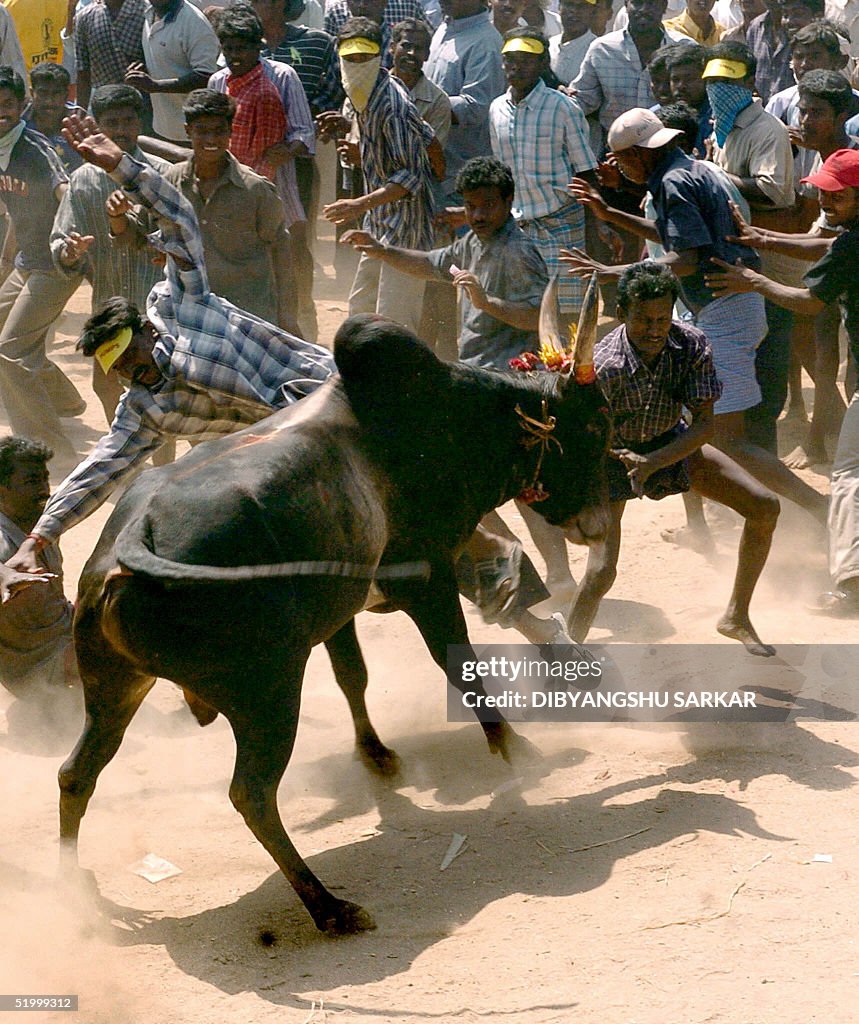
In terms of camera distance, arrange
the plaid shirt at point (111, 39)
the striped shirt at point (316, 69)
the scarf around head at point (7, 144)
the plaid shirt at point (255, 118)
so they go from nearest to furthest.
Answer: the scarf around head at point (7, 144), the plaid shirt at point (255, 118), the striped shirt at point (316, 69), the plaid shirt at point (111, 39)

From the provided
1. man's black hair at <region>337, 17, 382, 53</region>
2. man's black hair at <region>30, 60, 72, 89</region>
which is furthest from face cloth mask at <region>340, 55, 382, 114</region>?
man's black hair at <region>30, 60, 72, 89</region>

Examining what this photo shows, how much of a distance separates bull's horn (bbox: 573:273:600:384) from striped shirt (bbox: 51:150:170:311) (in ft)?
12.3

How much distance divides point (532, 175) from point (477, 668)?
4.45 metres

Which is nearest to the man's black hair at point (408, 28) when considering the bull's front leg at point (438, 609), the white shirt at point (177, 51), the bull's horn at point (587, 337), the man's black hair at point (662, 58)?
the man's black hair at point (662, 58)

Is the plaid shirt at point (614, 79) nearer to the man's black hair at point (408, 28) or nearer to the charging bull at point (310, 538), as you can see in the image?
the man's black hair at point (408, 28)

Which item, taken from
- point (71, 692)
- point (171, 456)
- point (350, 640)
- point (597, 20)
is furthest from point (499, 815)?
point (597, 20)

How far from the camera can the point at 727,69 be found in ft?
27.6

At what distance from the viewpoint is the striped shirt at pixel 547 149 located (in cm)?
905

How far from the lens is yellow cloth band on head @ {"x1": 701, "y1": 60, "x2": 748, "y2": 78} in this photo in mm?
8422

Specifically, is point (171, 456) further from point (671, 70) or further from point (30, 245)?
point (671, 70)

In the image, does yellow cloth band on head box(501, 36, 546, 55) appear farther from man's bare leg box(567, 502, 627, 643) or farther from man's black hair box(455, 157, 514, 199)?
man's bare leg box(567, 502, 627, 643)

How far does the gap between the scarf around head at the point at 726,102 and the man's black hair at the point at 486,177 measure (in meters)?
1.94

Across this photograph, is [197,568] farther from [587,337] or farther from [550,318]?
[550,318]

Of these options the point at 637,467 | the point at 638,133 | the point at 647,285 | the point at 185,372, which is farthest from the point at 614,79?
the point at 185,372
